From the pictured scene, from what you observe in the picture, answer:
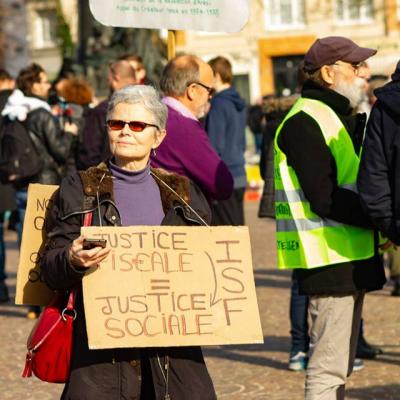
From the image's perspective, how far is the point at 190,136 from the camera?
730 centimetres

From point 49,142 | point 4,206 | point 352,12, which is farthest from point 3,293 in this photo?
point 352,12

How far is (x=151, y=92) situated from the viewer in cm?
530

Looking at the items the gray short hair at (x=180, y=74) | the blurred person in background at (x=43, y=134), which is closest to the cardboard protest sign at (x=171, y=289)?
the gray short hair at (x=180, y=74)

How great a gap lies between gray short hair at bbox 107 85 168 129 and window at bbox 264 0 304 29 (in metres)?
50.9

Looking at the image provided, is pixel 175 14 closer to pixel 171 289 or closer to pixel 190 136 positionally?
pixel 190 136

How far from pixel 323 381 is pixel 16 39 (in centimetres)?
5142

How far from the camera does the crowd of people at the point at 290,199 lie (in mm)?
5156

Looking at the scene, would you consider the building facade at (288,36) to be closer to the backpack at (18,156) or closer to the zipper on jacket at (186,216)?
the backpack at (18,156)

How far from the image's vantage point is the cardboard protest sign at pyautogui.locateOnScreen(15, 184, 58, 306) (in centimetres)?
541

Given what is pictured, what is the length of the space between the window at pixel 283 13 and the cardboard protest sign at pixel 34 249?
50832 mm

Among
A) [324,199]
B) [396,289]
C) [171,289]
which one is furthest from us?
[396,289]

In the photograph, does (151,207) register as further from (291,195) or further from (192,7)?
(192,7)

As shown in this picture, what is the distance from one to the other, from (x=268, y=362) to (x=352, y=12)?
1847 inches

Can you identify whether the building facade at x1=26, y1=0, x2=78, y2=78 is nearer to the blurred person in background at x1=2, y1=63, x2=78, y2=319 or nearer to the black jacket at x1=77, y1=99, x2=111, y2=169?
the blurred person in background at x1=2, y1=63, x2=78, y2=319
